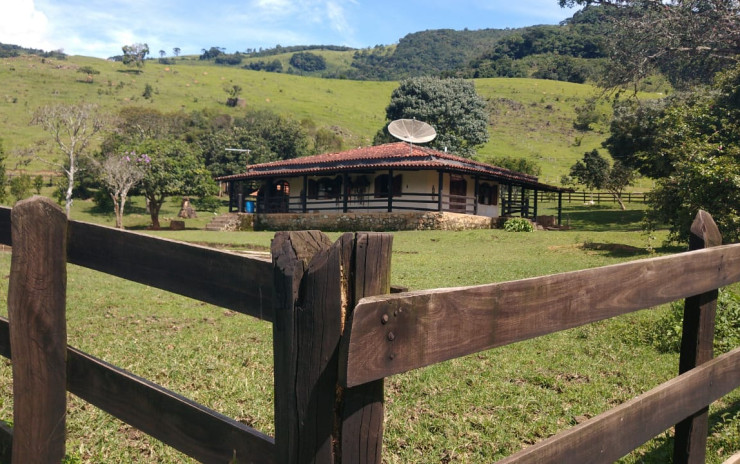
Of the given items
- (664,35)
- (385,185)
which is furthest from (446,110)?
(664,35)

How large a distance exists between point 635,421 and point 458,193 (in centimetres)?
2921

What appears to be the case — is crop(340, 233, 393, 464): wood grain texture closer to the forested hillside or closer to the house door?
the house door

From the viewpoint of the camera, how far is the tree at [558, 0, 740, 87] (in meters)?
20.7

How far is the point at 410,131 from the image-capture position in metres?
31.7

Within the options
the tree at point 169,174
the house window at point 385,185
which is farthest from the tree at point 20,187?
the house window at point 385,185

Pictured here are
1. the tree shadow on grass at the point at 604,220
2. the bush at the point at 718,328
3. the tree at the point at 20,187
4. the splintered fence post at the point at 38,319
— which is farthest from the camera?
the tree at the point at 20,187

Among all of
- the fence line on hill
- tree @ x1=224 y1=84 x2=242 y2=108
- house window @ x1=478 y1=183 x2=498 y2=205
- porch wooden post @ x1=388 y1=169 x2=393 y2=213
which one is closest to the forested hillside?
tree @ x1=224 y1=84 x2=242 y2=108

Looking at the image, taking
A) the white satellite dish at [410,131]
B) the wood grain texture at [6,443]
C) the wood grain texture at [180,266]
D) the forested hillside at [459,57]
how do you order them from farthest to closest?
the forested hillside at [459,57], the white satellite dish at [410,131], the wood grain texture at [6,443], the wood grain texture at [180,266]

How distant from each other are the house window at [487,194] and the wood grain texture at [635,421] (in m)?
30.5

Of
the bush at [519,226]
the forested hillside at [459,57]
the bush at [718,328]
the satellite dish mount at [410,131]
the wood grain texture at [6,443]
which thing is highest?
the forested hillside at [459,57]

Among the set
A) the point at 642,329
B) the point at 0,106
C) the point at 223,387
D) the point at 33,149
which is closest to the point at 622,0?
the point at 642,329

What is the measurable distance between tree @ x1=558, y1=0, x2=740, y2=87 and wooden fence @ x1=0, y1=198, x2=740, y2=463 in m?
22.2

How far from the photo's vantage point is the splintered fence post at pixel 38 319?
86.0 inches

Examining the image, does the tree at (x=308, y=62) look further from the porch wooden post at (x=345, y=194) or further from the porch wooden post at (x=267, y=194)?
the porch wooden post at (x=345, y=194)
